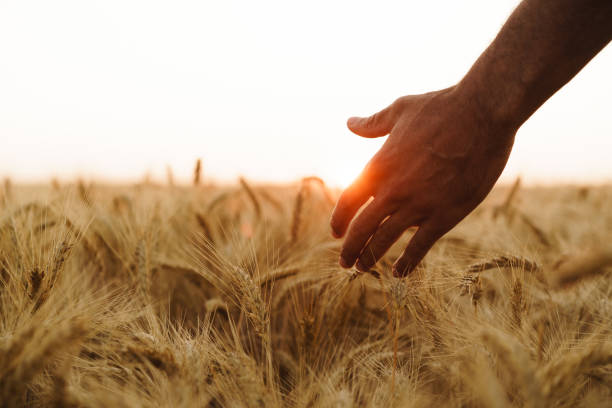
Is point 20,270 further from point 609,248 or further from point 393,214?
point 609,248

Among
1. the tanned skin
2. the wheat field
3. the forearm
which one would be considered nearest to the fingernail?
the tanned skin

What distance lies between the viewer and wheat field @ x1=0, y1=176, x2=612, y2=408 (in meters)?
0.74

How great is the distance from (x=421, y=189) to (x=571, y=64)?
1.68 ft

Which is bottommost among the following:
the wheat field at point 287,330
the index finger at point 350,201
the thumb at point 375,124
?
the wheat field at point 287,330

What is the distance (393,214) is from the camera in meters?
1.16

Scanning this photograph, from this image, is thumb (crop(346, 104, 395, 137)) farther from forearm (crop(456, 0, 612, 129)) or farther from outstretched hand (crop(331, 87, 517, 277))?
forearm (crop(456, 0, 612, 129))

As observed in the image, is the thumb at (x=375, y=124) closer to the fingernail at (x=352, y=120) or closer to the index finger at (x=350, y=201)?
the fingernail at (x=352, y=120)

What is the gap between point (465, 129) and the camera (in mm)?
1070

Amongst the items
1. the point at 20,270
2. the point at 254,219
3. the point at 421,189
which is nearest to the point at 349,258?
the point at 421,189

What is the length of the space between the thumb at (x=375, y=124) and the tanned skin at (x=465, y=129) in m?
0.03

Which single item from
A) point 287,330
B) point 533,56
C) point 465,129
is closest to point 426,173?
point 465,129

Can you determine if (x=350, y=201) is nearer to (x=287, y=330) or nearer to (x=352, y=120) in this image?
(x=352, y=120)

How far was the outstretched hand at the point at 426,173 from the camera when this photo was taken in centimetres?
108

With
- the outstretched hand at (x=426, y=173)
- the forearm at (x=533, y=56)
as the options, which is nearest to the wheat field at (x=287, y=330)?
the outstretched hand at (x=426, y=173)
